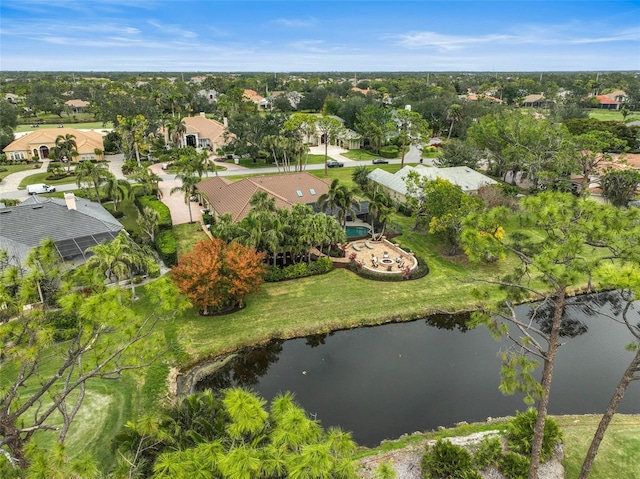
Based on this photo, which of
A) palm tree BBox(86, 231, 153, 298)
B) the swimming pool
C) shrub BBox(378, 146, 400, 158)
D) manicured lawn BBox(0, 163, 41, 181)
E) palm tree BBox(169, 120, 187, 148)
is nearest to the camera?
palm tree BBox(86, 231, 153, 298)

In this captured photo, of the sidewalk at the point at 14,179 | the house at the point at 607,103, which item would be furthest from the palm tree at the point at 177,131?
the house at the point at 607,103

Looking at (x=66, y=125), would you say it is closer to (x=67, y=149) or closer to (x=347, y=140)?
(x=67, y=149)

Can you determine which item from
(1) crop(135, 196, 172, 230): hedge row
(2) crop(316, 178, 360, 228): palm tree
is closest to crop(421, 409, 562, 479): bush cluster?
(2) crop(316, 178, 360, 228): palm tree

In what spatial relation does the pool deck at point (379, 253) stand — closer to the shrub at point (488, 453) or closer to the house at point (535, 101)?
the shrub at point (488, 453)

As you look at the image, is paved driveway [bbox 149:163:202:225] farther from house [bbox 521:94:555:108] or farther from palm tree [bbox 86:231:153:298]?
house [bbox 521:94:555:108]

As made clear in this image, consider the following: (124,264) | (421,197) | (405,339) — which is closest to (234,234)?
(124,264)

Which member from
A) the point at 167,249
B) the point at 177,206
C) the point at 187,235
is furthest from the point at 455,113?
the point at 167,249
